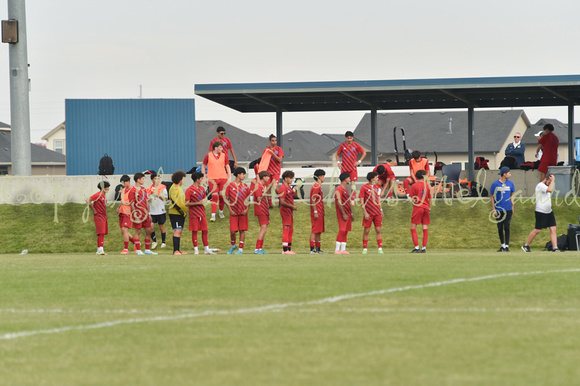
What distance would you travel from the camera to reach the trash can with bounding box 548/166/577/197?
28125 millimetres

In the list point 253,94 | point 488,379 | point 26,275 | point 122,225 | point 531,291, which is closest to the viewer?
point 488,379

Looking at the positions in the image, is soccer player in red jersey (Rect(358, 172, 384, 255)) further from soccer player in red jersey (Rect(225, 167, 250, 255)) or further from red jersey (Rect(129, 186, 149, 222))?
red jersey (Rect(129, 186, 149, 222))

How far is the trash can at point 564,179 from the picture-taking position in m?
28.1

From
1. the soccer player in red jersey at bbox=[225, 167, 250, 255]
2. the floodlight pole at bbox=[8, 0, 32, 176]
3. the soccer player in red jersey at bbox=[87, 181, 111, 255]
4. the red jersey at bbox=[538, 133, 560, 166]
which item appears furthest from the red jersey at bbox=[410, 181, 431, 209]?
the floodlight pole at bbox=[8, 0, 32, 176]

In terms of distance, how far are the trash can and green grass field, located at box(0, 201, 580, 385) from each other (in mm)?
13958

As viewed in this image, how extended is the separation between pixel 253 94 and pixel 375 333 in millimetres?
26333

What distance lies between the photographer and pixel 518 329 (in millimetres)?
7242

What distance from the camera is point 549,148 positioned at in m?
26.5

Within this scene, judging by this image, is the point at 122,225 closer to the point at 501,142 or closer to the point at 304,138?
the point at 501,142

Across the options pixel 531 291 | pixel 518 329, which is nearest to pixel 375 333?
pixel 518 329

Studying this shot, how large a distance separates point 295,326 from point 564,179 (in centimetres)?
2249

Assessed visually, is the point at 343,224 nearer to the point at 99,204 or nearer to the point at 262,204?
the point at 262,204

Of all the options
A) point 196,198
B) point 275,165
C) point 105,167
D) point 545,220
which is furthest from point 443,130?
point 196,198

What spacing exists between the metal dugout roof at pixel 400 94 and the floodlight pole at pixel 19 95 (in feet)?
20.7
